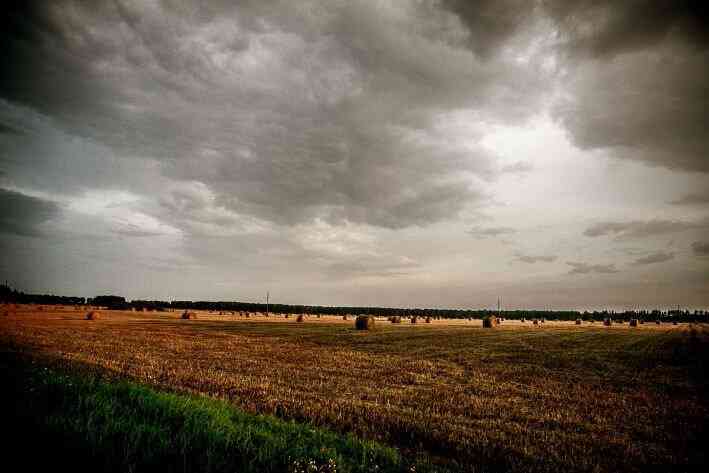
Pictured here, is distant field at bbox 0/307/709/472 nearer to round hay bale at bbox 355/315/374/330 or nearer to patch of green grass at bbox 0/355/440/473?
patch of green grass at bbox 0/355/440/473

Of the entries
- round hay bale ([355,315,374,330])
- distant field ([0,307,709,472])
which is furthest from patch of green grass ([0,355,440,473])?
round hay bale ([355,315,374,330])

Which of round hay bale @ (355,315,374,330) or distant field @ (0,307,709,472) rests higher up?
distant field @ (0,307,709,472)

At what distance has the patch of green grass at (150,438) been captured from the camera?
404 cm

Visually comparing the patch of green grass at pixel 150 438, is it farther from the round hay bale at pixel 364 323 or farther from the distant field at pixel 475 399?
the round hay bale at pixel 364 323

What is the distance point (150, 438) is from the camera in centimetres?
459

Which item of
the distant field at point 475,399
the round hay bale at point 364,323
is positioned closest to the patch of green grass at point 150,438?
the distant field at point 475,399

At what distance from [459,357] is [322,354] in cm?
740

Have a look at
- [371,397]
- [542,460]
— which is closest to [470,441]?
[542,460]

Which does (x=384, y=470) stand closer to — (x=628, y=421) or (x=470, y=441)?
(x=470, y=441)

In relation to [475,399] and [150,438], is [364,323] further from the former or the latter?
[150,438]

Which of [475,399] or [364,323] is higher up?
[475,399]

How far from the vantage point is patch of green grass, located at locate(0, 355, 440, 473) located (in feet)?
13.3

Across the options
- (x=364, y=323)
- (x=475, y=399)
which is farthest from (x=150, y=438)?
(x=364, y=323)

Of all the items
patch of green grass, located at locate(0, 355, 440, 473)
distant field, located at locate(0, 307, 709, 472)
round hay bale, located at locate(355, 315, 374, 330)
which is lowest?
round hay bale, located at locate(355, 315, 374, 330)
